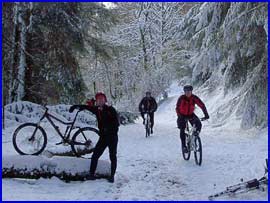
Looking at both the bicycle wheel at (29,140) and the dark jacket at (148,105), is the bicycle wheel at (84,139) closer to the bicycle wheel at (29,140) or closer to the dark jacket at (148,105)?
the bicycle wheel at (29,140)

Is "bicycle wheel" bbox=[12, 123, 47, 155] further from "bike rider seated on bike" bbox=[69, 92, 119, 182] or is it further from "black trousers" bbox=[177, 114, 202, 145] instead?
"black trousers" bbox=[177, 114, 202, 145]

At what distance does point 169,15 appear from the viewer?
139 ft

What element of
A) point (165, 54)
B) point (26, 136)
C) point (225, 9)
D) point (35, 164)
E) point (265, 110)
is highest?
point (165, 54)

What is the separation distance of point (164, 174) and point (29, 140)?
357 cm

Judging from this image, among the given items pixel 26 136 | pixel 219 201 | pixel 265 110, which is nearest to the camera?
pixel 219 201

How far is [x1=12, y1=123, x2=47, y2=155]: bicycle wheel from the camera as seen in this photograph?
1080cm

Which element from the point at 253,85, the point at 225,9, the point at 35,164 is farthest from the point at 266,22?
the point at 35,164

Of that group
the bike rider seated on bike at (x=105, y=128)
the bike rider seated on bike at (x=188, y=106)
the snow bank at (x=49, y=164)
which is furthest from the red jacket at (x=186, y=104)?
the snow bank at (x=49, y=164)

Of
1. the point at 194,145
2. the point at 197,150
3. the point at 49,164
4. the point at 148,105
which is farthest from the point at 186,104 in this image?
the point at 148,105

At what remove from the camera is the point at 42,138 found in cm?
1088

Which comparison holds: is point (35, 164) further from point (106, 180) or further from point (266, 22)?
point (266, 22)

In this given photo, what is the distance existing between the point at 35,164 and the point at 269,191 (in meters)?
4.10

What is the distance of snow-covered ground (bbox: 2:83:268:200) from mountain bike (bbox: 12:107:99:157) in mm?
762

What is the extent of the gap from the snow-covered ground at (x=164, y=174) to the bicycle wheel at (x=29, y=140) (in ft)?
2.39
